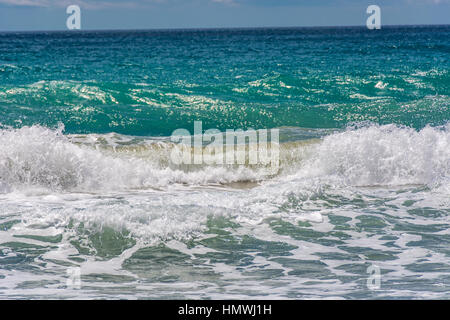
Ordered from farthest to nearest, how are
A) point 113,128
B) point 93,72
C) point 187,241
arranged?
point 93,72, point 113,128, point 187,241

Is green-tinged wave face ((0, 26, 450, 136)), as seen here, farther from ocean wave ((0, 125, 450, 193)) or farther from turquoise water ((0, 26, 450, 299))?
ocean wave ((0, 125, 450, 193))

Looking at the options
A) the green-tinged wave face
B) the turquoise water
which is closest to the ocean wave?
the turquoise water

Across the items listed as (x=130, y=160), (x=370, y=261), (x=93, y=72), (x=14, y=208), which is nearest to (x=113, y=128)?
(x=130, y=160)

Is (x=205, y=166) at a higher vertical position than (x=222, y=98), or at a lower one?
lower

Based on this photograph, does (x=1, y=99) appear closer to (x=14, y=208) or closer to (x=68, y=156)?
(x=68, y=156)

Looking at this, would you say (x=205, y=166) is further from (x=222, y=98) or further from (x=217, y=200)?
(x=222, y=98)

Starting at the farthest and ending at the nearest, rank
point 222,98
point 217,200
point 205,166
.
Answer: point 222,98, point 205,166, point 217,200

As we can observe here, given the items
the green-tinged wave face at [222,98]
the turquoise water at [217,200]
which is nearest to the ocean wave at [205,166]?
the turquoise water at [217,200]

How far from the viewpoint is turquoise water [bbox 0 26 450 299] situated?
4.97 m

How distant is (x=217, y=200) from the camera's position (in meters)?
7.09

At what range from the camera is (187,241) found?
5945 mm

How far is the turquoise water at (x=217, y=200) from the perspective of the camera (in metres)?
4.97

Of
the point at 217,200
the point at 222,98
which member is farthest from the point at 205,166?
the point at 222,98
